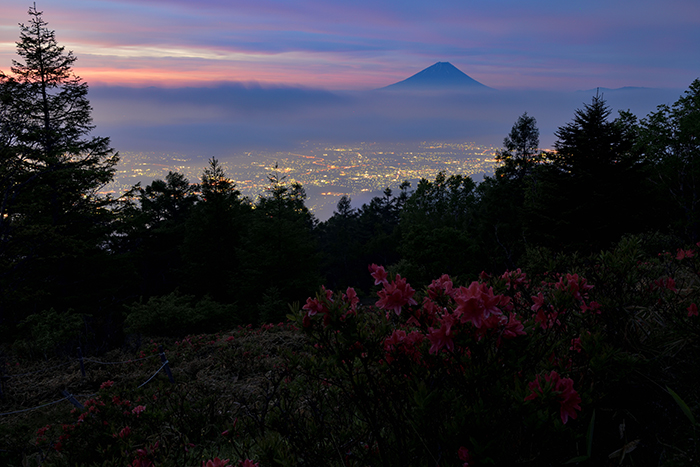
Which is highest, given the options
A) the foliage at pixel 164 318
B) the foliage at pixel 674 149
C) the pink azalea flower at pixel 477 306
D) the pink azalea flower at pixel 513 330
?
the foliage at pixel 674 149

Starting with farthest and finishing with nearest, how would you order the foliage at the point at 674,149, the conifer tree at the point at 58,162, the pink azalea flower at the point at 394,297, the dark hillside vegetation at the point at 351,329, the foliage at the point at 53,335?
the foliage at the point at 674,149, the conifer tree at the point at 58,162, the foliage at the point at 53,335, the pink azalea flower at the point at 394,297, the dark hillside vegetation at the point at 351,329

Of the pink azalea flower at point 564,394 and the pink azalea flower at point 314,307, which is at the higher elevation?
the pink azalea flower at point 314,307

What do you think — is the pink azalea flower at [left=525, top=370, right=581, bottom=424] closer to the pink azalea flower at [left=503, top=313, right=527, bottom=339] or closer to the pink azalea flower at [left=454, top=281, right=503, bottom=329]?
the pink azalea flower at [left=503, top=313, right=527, bottom=339]

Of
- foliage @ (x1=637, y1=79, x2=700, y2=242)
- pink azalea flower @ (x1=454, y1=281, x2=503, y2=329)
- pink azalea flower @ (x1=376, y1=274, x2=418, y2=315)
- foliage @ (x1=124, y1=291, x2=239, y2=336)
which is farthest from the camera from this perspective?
foliage @ (x1=637, y1=79, x2=700, y2=242)

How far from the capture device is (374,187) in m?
196

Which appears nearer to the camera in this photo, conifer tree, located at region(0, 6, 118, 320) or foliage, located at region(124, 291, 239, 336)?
foliage, located at region(124, 291, 239, 336)

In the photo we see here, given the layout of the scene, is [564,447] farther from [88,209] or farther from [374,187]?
[374,187]

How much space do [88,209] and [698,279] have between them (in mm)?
22681

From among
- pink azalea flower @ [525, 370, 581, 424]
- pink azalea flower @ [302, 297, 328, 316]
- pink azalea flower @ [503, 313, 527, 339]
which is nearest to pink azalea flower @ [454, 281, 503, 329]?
pink azalea flower @ [503, 313, 527, 339]

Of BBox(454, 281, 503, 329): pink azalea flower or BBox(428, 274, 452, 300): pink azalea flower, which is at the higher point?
BBox(454, 281, 503, 329): pink azalea flower

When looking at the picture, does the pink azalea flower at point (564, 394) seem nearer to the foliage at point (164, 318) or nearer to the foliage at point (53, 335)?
the foliage at point (53, 335)

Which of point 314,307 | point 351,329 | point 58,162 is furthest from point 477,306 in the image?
point 58,162

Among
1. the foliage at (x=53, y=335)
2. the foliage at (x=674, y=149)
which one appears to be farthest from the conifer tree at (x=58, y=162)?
the foliage at (x=674, y=149)

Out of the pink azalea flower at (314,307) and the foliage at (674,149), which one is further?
the foliage at (674,149)
